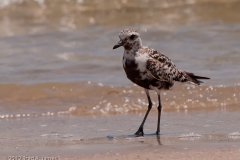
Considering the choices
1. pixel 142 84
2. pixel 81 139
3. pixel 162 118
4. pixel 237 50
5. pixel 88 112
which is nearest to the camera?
pixel 81 139

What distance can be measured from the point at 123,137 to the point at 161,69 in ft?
3.88

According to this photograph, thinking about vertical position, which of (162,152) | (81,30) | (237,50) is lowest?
(162,152)

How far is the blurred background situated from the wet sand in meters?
0.82

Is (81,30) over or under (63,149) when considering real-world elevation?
over

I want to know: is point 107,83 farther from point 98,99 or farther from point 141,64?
point 141,64

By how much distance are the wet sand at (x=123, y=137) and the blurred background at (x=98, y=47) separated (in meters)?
0.82

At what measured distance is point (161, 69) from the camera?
29.2 feet

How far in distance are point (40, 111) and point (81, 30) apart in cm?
668

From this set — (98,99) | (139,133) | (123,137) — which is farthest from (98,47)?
(123,137)

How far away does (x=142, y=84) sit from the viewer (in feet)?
29.1

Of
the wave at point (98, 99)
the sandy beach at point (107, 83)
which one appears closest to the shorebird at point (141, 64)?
the sandy beach at point (107, 83)

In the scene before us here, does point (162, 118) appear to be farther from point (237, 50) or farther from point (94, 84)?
point (237, 50)

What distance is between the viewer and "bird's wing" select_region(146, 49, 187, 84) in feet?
28.9

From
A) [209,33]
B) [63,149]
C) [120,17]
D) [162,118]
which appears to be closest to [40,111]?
[162,118]
